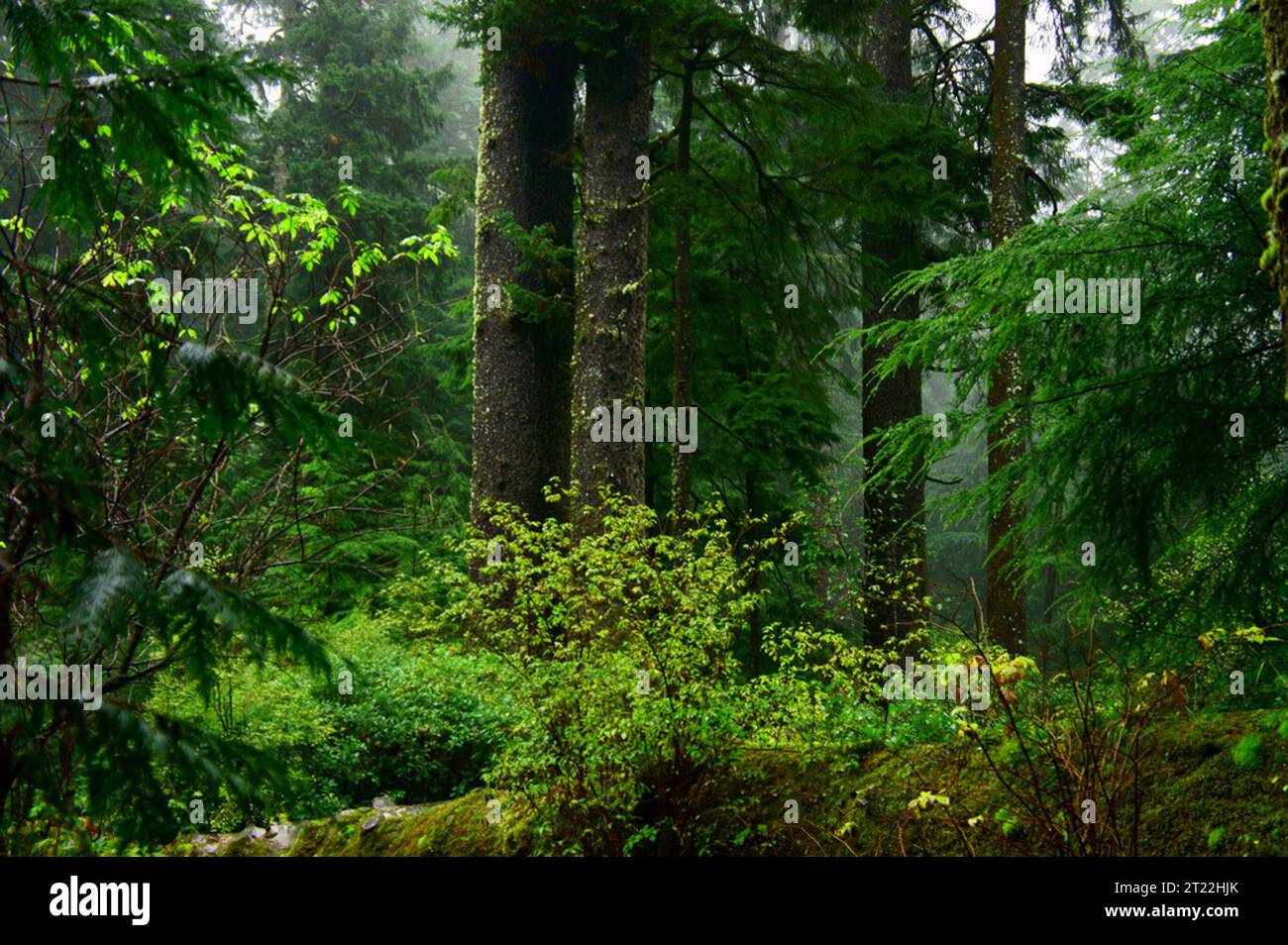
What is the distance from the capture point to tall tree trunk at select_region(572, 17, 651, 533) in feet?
26.2

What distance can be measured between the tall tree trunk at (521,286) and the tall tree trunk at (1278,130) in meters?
6.48

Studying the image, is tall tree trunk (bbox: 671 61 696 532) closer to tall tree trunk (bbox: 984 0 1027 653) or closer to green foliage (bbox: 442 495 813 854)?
tall tree trunk (bbox: 984 0 1027 653)

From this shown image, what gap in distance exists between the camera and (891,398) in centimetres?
1105

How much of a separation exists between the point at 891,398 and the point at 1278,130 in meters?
8.26

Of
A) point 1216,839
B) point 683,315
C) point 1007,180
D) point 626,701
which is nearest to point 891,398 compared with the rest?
point 1007,180

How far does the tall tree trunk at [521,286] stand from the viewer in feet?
29.5

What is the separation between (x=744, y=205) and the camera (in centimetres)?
1038

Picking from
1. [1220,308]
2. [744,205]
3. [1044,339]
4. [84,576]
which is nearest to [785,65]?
[744,205]

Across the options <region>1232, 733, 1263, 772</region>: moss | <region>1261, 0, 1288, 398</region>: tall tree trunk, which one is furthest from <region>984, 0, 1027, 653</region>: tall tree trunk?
<region>1261, 0, 1288, 398</region>: tall tree trunk

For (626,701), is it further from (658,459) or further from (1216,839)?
(658,459)

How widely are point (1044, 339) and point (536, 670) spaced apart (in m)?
3.83

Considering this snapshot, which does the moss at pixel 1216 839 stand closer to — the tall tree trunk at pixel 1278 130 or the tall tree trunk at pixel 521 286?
the tall tree trunk at pixel 1278 130

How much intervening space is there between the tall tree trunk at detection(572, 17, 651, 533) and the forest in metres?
0.04
